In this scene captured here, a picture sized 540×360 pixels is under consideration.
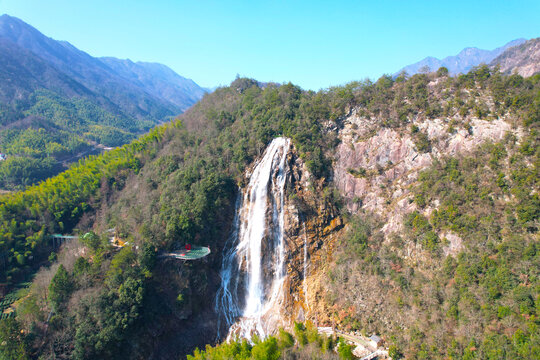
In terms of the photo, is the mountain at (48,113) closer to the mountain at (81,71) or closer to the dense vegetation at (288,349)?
the mountain at (81,71)

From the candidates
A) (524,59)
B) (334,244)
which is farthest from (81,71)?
(524,59)

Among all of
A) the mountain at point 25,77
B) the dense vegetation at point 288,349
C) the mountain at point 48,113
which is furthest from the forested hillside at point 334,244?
the mountain at point 25,77

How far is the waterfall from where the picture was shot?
A: 29922 millimetres

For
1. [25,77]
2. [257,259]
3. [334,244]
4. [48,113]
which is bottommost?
[257,259]

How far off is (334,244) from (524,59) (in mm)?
46857

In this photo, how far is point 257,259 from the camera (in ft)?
105

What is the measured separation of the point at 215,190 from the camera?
3316 cm

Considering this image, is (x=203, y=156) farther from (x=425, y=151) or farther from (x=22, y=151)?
(x=22, y=151)

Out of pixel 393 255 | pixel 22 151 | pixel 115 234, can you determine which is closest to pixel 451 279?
pixel 393 255

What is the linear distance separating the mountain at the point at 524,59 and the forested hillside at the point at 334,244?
869 inches

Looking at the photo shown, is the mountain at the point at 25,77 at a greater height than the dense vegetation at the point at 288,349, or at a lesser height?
greater

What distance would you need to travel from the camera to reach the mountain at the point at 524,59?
139 feet

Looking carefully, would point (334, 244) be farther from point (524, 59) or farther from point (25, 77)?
point (25, 77)

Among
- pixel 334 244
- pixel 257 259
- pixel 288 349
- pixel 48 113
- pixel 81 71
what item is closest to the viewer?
pixel 288 349
